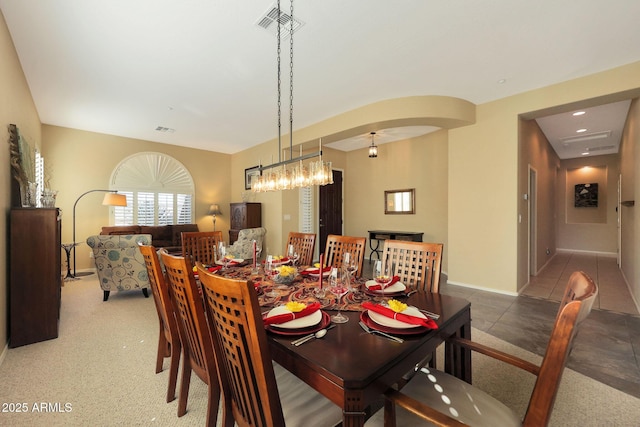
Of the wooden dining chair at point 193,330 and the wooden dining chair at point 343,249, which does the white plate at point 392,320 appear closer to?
the wooden dining chair at point 193,330

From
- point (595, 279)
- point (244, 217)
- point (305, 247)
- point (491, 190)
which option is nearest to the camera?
point (305, 247)

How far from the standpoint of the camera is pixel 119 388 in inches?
75.3

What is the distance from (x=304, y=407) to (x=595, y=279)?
602 cm

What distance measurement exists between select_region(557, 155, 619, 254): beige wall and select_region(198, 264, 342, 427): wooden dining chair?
380 inches

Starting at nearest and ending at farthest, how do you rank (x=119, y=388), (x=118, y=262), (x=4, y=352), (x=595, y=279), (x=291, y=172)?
1. (x=119, y=388)
2. (x=4, y=352)
3. (x=291, y=172)
4. (x=118, y=262)
5. (x=595, y=279)

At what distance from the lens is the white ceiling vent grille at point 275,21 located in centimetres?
224

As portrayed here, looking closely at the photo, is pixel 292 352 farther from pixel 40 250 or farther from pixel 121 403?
pixel 40 250

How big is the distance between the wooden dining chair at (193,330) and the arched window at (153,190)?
5.62 metres

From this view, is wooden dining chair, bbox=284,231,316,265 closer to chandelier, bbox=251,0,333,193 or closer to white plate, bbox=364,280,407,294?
chandelier, bbox=251,0,333,193

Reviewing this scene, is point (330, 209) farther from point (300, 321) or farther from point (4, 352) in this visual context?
point (300, 321)

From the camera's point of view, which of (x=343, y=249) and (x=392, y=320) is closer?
(x=392, y=320)

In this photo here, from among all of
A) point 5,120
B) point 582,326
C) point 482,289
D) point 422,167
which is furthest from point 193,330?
point 422,167

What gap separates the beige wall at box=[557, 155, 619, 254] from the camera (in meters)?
7.23

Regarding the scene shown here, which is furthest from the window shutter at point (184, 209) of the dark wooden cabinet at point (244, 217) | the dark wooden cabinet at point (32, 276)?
the dark wooden cabinet at point (32, 276)
